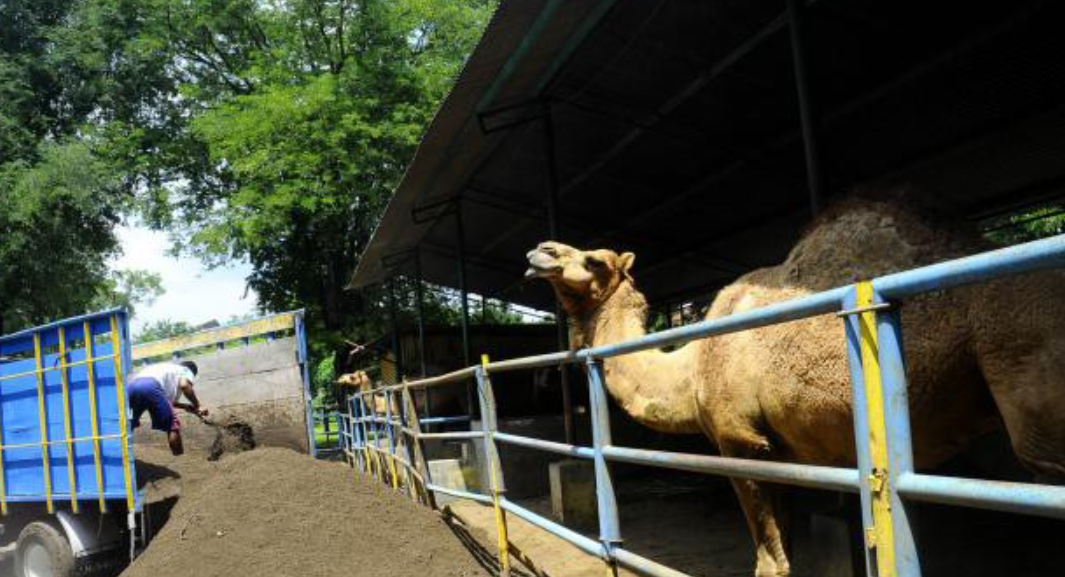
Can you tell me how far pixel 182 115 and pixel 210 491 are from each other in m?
20.9

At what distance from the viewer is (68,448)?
7.79 metres

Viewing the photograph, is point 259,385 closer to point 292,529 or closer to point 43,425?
point 43,425

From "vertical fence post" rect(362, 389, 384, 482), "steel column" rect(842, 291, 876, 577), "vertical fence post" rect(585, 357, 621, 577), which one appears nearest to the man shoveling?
"vertical fence post" rect(362, 389, 384, 482)

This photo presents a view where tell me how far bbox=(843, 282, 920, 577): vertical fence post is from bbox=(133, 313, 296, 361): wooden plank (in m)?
10.1

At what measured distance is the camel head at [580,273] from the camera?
5262 millimetres

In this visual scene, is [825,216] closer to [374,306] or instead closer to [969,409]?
[969,409]

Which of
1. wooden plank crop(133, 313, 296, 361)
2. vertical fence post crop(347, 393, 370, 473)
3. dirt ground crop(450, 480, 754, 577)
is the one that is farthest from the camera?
vertical fence post crop(347, 393, 370, 473)

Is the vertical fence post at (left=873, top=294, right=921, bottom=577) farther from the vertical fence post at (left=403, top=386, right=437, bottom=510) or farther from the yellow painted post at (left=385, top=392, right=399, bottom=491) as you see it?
the yellow painted post at (left=385, top=392, right=399, bottom=491)

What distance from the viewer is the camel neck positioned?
438cm

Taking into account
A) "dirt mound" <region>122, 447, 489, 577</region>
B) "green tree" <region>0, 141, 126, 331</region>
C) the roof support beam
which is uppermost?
"green tree" <region>0, 141, 126, 331</region>

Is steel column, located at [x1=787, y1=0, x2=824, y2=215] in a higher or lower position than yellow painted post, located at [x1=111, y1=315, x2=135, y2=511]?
higher

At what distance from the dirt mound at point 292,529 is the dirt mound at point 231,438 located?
2819 mm

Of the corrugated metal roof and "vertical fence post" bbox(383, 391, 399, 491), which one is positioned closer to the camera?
the corrugated metal roof

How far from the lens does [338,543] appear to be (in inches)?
247
